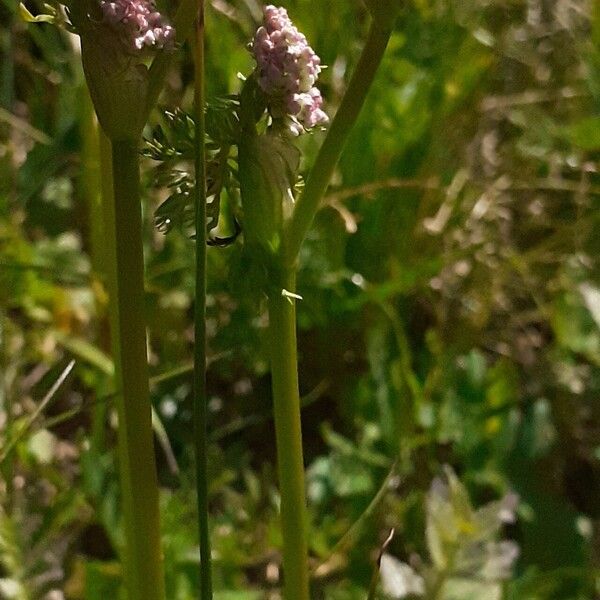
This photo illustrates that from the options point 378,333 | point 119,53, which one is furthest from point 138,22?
point 378,333

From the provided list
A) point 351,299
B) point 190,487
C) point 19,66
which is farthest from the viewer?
point 19,66

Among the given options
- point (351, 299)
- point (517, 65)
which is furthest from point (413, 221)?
point (517, 65)

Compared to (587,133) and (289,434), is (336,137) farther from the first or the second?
(587,133)

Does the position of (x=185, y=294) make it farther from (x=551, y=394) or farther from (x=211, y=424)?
(x=551, y=394)

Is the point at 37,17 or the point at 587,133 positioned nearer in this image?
the point at 37,17

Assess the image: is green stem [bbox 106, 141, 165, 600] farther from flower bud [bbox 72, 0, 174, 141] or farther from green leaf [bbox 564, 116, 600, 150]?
green leaf [bbox 564, 116, 600, 150]
